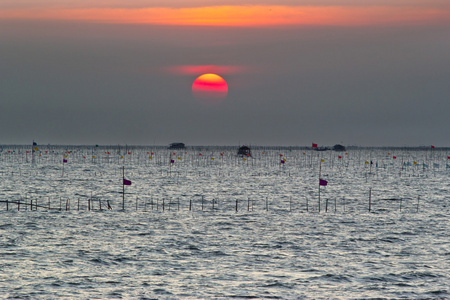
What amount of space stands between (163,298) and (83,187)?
233 feet

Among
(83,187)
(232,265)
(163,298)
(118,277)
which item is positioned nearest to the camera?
(163,298)

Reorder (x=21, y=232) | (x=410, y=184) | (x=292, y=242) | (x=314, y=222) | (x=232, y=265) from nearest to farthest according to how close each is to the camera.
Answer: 1. (x=232, y=265)
2. (x=292, y=242)
3. (x=21, y=232)
4. (x=314, y=222)
5. (x=410, y=184)

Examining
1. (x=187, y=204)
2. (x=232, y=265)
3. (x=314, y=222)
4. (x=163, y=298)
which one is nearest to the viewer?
(x=163, y=298)

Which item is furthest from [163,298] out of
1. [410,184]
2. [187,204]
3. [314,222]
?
[410,184]

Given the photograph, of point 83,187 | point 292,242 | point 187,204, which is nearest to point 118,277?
point 292,242

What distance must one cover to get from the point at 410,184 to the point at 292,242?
73028 millimetres

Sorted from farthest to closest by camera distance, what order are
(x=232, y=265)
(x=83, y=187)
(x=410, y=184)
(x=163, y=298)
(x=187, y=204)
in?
(x=410, y=184) < (x=83, y=187) < (x=187, y=204) < (x=232, y=265) < (x=163, y=298)

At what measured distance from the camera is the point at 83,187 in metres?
97.9

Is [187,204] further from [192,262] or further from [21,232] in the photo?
[192,262]

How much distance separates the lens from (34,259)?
1524 inches

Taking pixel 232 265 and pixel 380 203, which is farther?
pixel 380 203

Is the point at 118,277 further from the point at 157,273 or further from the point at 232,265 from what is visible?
the point at 232,265

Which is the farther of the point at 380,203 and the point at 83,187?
the point at 83,187

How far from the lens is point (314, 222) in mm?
56344
